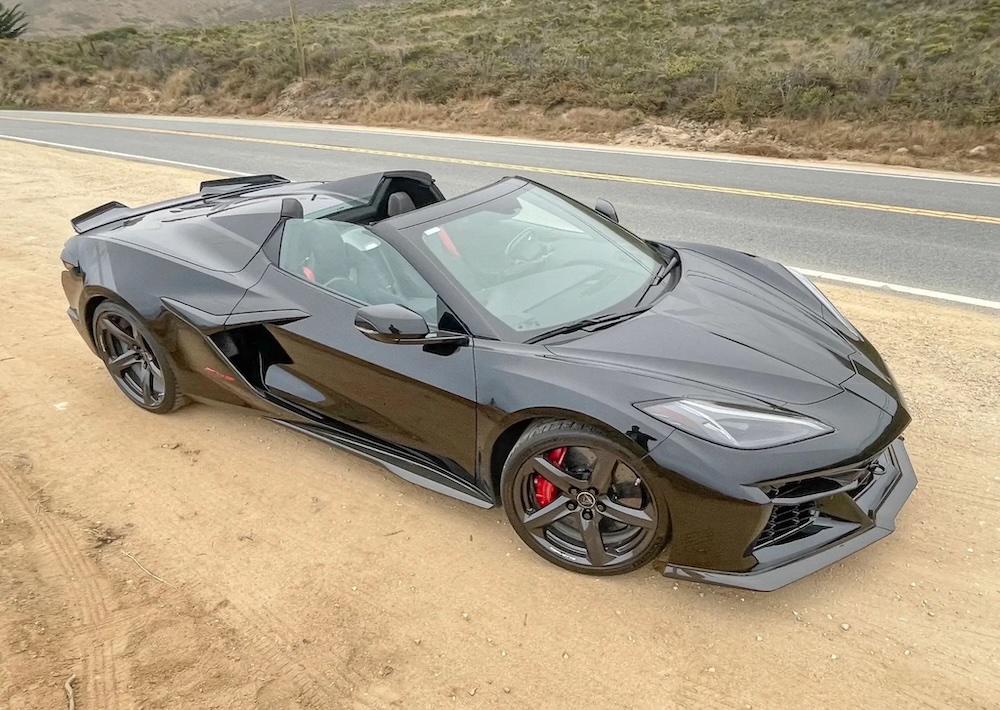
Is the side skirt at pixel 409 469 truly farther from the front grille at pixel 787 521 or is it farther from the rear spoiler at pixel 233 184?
the rear spoiler at pixel 233 184

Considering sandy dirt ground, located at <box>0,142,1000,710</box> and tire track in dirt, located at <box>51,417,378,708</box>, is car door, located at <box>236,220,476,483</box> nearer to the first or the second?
sandy dirt ground, located at <box>0,142,1000,710</box>

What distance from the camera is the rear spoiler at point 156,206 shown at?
4.72m

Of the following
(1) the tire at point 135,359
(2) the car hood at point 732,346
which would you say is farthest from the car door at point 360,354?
(1) the tire at point 135,359

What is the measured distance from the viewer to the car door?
3.06 metres

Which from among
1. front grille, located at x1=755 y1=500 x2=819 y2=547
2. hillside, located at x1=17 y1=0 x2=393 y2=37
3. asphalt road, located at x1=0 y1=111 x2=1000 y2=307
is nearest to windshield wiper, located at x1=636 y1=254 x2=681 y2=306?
front grille, located at x1=755 y1=500 x2=819 y2=547

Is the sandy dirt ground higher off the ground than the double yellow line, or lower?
lower

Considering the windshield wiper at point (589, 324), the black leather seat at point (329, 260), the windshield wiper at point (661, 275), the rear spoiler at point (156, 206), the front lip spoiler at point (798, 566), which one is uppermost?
the rear spoiler at point (156, 206)

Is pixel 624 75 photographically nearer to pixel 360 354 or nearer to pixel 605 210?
pixel 605 210

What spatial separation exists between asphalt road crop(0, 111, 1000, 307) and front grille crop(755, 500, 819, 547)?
4.17m

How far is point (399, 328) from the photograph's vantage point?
2920mm

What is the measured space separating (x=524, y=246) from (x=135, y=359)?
2.48 metres

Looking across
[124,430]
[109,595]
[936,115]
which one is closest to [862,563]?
[109,595]

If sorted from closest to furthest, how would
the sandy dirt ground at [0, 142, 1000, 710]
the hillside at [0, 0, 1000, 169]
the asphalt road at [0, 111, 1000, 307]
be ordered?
the sandy dirt ground at [0, 142, 1000, 710]
the asphalt road at [0, 111, 1000, 307]
the hillside at [0, 0, 1000, 169]

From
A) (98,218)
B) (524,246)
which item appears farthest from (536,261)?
(98,218)
